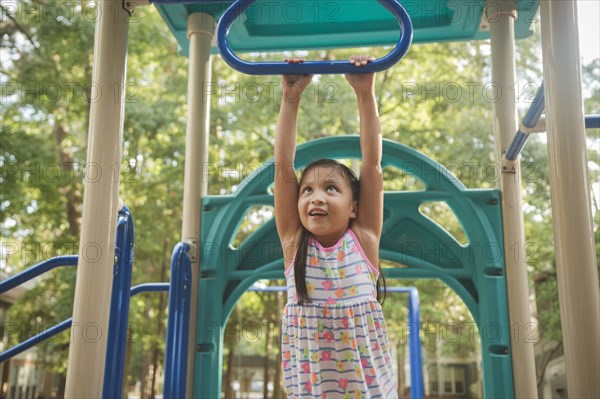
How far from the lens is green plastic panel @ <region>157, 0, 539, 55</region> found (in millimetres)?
3936

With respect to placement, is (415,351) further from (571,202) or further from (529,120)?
(571,202)

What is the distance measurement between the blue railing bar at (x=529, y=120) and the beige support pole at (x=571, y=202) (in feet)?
1.52

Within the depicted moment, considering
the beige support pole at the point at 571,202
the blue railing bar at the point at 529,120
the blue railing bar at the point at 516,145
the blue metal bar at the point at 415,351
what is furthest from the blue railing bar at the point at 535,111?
the blue metal bar at the point at 415,351

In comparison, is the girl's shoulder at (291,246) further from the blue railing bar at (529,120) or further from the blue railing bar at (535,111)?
the blue railing bar at (535,111)

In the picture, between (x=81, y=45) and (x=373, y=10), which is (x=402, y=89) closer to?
(x=81, y=45)

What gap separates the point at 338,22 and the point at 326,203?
2348mm

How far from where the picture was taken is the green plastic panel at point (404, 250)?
3408 millimetres

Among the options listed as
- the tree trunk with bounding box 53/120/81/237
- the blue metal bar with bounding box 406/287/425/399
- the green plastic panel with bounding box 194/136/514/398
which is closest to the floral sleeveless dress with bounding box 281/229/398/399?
the green plastic panel with bounding box 194/136/514/398

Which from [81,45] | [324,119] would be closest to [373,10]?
[324,119]

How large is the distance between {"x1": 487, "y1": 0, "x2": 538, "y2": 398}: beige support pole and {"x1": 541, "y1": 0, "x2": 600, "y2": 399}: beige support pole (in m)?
1.60

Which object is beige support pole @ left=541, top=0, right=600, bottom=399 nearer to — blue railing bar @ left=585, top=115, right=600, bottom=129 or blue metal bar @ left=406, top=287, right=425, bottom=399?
blue railing bar @ left=585, top=115, right=600, bottom=129

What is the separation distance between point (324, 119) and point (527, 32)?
20.5 ft

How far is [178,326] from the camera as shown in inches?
126

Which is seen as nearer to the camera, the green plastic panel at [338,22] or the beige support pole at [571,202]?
the beige support pole at [571,202]
